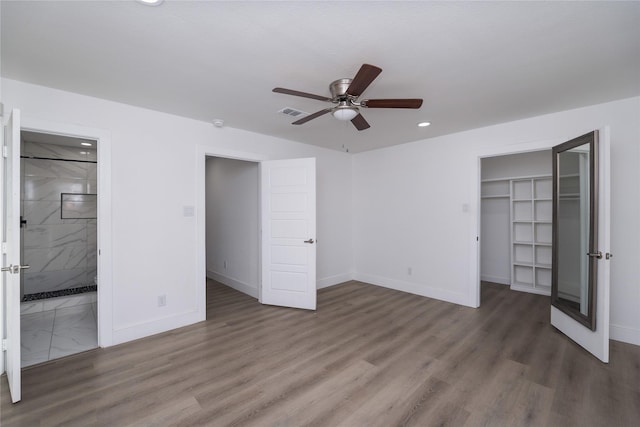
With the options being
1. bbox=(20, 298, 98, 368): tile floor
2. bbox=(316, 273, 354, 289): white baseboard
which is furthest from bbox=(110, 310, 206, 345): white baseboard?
bbox=(316, 273, 354, 289): white baseboard

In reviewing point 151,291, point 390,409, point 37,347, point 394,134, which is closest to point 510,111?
point 394,134

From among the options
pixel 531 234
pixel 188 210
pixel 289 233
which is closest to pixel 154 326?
pixel 188 210

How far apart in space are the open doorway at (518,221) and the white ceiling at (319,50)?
6.70 feet

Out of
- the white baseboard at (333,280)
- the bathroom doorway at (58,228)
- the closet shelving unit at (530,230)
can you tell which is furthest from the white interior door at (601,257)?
the bathroom doorway at (58,228)

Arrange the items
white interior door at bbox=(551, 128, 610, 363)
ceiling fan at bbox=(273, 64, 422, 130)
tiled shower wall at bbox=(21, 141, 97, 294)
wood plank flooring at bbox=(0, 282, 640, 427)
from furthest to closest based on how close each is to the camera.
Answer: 1. tiled shower wall at bbox=(21, 141, 97, 294)
2. white interior door at bbox=(551, 128, 610, 363)
3. ceiling fan at bbox=(273, 64, 422, 130)
4. wood plank flooring at bbox=(0, 282, 640, 427)

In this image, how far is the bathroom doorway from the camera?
12.9 feet

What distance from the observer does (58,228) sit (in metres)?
4.50

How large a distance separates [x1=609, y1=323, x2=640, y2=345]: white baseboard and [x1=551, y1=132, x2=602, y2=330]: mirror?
1.67 ft

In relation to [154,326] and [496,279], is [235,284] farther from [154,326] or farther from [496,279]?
[496,279]

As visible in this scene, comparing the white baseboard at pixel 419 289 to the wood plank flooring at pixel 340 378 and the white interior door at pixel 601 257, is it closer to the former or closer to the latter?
the wood plank flooring at pixel 340 378

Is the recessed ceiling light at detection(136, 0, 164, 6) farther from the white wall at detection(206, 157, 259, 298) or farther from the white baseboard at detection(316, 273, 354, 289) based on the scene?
the white baseboard at detection(316, 273, 354, 289)

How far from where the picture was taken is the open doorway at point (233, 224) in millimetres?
4480

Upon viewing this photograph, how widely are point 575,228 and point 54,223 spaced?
24.0 feet

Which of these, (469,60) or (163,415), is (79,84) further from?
(469,60)
